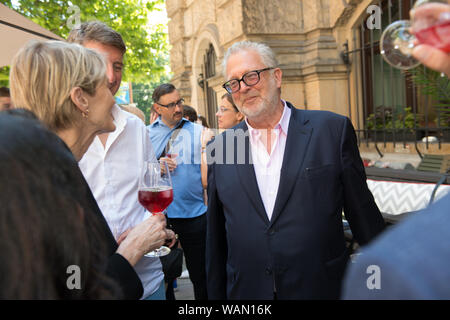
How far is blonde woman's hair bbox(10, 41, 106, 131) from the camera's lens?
4.58ft

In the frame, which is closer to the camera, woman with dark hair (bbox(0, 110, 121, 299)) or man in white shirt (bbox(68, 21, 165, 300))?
woman with dark hair (bbox(0, 110, 121, 299))

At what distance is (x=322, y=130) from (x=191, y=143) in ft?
7.31

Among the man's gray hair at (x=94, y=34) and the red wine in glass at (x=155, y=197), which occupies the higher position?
the man's gray hair at (x=94, y=34)

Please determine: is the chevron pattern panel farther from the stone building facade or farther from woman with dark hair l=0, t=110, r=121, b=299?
woman with dark hair l=0, t=110, r=121, b=299

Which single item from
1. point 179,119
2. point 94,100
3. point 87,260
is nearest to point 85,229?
point 87,260

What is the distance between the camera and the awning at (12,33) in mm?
4414

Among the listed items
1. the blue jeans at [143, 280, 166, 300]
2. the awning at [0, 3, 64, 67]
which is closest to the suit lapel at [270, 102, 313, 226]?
the blue jeans at [143, 280, 166, 300]

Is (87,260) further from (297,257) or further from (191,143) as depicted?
(191,143)

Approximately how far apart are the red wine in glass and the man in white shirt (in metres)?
0.21

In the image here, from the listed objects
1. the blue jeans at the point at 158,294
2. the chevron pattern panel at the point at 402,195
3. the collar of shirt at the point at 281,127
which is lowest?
the blue jeans at the point at 158,294

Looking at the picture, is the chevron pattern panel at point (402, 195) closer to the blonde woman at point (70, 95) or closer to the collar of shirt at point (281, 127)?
the collar of shirt at point (281, 127)

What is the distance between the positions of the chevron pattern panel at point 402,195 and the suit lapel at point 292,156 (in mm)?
1712

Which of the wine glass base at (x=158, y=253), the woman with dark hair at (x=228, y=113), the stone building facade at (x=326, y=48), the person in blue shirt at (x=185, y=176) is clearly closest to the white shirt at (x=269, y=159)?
the wine glass base at (x=158, y=253)

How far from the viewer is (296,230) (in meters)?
2.15
